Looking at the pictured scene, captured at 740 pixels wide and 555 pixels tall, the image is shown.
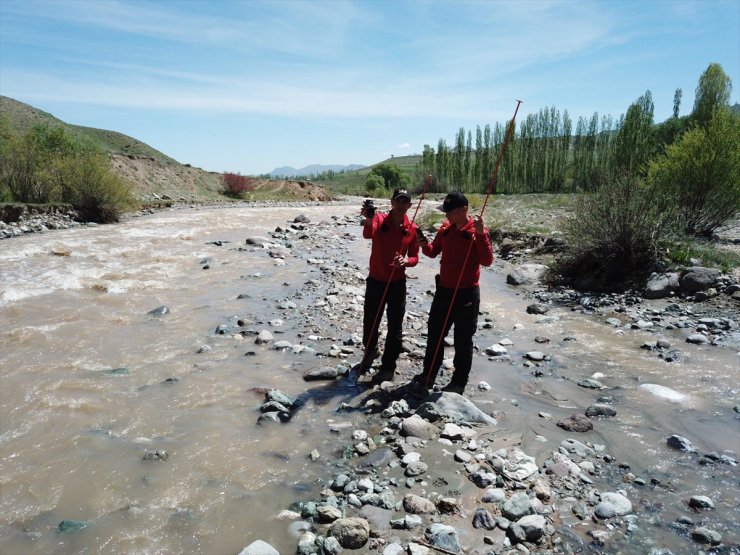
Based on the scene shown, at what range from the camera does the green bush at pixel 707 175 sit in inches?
562

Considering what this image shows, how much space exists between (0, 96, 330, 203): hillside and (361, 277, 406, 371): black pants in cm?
3179


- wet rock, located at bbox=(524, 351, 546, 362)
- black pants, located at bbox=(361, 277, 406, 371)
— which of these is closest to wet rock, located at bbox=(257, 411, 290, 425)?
black pants, located at bbox=(361, 277, 406, 371)

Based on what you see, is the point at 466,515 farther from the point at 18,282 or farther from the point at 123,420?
the point at 18,282

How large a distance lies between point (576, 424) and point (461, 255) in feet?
7.61

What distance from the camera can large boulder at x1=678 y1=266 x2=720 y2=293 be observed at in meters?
9.85

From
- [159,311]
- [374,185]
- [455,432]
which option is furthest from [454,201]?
[374,185]

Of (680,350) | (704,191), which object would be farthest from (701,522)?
(704,191)

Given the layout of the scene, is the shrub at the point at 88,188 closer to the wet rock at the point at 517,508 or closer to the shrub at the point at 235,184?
the wet rock at the point at 517,508

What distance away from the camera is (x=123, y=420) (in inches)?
208

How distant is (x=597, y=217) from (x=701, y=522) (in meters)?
9.31

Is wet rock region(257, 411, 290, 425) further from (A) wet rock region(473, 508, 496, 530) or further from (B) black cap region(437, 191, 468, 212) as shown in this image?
(B) black cap region(437, 191, 468, 212)

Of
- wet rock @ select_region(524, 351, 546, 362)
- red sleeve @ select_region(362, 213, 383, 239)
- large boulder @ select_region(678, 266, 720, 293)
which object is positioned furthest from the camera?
large boulder @ select_region(678, 266, 720, 293)

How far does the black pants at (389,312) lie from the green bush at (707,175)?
11719 mm

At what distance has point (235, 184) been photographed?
52969 millimetres
